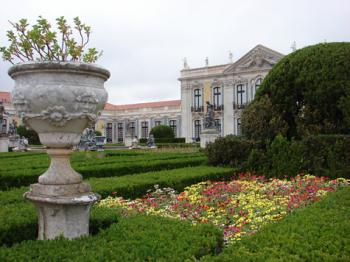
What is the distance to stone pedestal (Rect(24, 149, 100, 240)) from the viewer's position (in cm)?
361

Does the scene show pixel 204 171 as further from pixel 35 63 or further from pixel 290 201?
pixel 35 63

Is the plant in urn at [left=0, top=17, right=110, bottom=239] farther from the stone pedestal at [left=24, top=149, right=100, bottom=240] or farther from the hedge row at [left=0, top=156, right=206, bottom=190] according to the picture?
the hedge row at [left=0, top=156, right=206, bottom=190]

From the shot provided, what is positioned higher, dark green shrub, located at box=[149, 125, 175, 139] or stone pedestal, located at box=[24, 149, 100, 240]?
dark green shrub, located at box=[149, 125, 175, 139]

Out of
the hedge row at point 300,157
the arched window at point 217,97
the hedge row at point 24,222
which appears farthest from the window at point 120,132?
the hedge row at point 24,222

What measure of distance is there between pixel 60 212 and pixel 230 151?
706 cm

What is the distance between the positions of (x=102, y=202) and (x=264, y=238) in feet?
10.3

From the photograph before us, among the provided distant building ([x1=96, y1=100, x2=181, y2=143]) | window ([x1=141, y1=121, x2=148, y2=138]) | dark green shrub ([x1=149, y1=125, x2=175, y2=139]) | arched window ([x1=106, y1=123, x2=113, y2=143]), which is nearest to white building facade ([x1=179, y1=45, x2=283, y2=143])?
distant building ([x1=96, y1=100, x2=181, y2=143])

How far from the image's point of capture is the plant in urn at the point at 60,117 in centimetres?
350

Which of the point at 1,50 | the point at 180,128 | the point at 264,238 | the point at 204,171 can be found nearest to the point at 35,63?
the point at 1,50

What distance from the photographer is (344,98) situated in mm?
10094

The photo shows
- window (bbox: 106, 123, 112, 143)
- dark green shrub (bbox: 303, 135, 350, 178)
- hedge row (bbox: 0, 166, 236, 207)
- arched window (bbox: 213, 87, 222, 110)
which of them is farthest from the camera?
window (bbox: 106, 123, 112, 143)

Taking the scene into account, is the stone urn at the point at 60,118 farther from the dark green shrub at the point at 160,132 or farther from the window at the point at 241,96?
the window at the point at 241,96

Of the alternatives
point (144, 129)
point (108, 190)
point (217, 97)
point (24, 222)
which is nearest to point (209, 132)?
point (108, 190)

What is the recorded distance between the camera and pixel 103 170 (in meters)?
8.77
